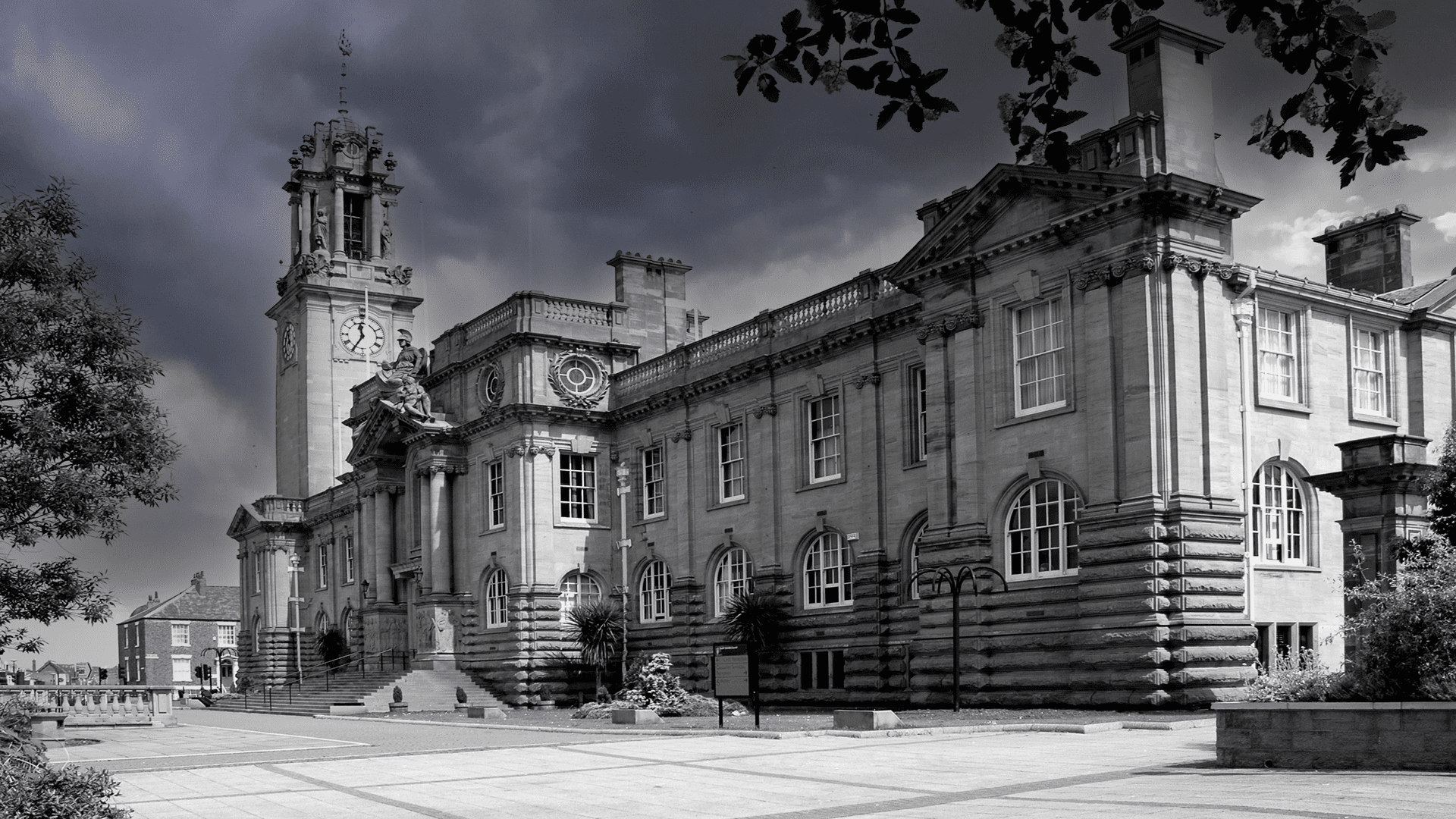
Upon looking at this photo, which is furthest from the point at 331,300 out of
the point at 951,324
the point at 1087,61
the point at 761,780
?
the point at 1087,61

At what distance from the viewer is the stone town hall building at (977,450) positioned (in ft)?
97.1

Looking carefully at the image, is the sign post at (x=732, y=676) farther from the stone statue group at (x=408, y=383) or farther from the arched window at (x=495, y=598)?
the stone statue group at (x=408, y=383)

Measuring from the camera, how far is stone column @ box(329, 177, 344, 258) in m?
80.9

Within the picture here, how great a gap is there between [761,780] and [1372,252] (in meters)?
27.9

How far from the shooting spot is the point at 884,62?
6.84 m

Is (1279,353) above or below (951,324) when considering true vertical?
below

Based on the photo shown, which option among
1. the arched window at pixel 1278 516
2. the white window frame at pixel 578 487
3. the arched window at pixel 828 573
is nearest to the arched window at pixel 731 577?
the arched window at pixel 828 573

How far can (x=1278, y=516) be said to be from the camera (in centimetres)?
3125

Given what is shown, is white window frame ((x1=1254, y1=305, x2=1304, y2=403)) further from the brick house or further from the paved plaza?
the brick house

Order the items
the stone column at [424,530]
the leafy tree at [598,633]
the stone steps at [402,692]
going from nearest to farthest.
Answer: the leafy tree at [598,633] → the stone steps at [402,692] → the stone column at [424,530]

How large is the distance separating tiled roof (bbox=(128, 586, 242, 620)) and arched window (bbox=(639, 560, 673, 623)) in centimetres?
6996

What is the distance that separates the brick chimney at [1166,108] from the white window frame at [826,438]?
12.1m

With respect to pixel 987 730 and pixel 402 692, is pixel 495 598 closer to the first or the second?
pixel 402 692


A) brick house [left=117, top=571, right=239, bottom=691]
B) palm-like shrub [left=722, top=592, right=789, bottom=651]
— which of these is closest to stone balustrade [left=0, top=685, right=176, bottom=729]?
palm-like shrub [left=722, top=592, right=789, bottom=651]
